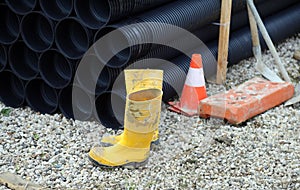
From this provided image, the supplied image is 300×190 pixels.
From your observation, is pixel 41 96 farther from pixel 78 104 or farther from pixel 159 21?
pixel 159 21

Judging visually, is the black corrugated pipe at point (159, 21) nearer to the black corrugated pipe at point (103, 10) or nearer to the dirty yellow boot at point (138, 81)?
the black corrugated pipe at point (103, 10)

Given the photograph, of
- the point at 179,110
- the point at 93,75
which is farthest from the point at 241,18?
the point at 93,75

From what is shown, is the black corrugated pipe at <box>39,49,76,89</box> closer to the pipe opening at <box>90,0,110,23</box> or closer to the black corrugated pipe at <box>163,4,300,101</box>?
the pipe opening at <box>90,0,110,23</box>

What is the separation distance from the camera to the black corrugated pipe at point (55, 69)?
4816 millimetres

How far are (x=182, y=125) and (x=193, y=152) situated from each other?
1.49 ft

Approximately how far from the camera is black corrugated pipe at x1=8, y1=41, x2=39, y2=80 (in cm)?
497

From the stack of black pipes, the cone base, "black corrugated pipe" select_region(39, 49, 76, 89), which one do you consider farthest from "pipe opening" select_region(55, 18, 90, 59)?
the cone base

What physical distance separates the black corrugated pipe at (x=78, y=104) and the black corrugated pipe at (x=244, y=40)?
2.21ft

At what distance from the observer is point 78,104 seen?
484cm

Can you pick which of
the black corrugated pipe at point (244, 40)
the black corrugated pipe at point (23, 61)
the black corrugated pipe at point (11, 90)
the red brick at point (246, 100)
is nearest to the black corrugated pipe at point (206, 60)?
the black corrugated pipe at point (244, 40)

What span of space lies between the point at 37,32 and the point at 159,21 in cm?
105

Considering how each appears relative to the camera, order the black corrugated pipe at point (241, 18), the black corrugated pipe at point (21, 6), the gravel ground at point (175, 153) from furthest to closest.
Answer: the black corrugated pipe at point (241, 18), the black corrugated pipe at point (21, 6), the gravel ground at point (175, 153)

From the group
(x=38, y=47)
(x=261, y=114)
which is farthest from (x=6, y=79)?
(x=261, y=114)

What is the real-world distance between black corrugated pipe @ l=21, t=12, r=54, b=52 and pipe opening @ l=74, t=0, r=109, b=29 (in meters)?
0.38
